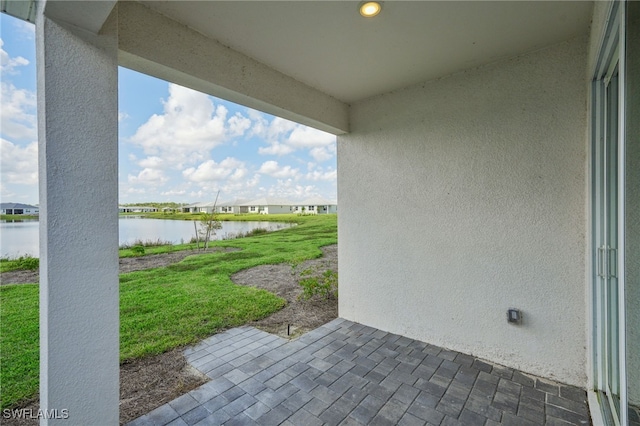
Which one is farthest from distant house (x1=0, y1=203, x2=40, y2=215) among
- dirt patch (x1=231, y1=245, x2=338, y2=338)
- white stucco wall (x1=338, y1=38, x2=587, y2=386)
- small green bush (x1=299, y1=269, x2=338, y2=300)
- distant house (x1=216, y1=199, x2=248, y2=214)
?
distant house (x1=216, y1=199, x2=248, y2=214)

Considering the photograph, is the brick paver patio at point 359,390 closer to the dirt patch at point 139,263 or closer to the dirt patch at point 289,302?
the dirt patch at point 289,302

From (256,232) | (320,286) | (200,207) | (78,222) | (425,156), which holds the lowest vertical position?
(320,286)

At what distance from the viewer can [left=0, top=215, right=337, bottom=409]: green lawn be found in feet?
9.36

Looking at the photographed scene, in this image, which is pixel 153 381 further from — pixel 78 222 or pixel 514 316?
pixel 514 316

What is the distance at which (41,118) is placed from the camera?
5.14ft

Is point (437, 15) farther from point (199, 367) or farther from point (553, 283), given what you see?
point (199, 367)

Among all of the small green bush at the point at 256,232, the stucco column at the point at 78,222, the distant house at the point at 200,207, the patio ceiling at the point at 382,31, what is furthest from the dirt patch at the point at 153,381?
the small green bush at the point at 256,232

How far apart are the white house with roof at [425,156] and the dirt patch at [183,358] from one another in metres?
0.61

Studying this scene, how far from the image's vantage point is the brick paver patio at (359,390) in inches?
82.7

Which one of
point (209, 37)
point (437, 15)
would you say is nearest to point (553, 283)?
point (437, 15)

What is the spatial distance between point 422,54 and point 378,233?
6.72ft

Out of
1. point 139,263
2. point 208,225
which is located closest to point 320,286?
point 139,263

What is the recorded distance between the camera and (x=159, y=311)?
14.1 ft

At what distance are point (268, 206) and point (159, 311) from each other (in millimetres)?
8464
